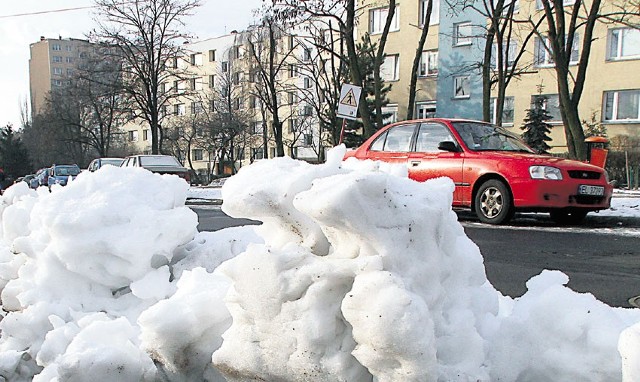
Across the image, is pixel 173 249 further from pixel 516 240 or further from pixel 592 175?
pixel 592 175

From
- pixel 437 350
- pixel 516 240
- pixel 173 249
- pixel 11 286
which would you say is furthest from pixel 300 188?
pixel 516 240

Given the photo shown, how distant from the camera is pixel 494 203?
796 centimetres

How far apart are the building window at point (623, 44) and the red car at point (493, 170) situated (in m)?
21.0

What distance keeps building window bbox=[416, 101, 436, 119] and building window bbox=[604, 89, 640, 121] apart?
→ 9.47 meters

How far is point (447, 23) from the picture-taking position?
104ft

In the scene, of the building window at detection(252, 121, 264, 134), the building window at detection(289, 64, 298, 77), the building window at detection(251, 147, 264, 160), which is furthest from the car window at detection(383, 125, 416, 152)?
the building window at detection(252, 121, 264, 134)

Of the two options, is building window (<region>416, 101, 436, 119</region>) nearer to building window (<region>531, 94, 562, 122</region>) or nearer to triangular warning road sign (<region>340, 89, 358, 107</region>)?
building window (<region>531, 94, 562, 122</region>)

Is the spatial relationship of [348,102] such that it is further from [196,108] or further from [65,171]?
[196,108]

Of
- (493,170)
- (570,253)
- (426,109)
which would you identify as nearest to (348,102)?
(493,170)

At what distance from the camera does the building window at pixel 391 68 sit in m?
34.2

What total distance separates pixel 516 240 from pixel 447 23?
91.6 feet

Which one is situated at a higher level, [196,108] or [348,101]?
[196,108]

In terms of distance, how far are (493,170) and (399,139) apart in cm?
173

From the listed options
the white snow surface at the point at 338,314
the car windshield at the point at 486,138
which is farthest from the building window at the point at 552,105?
the white snow surface at the point at 338,314
